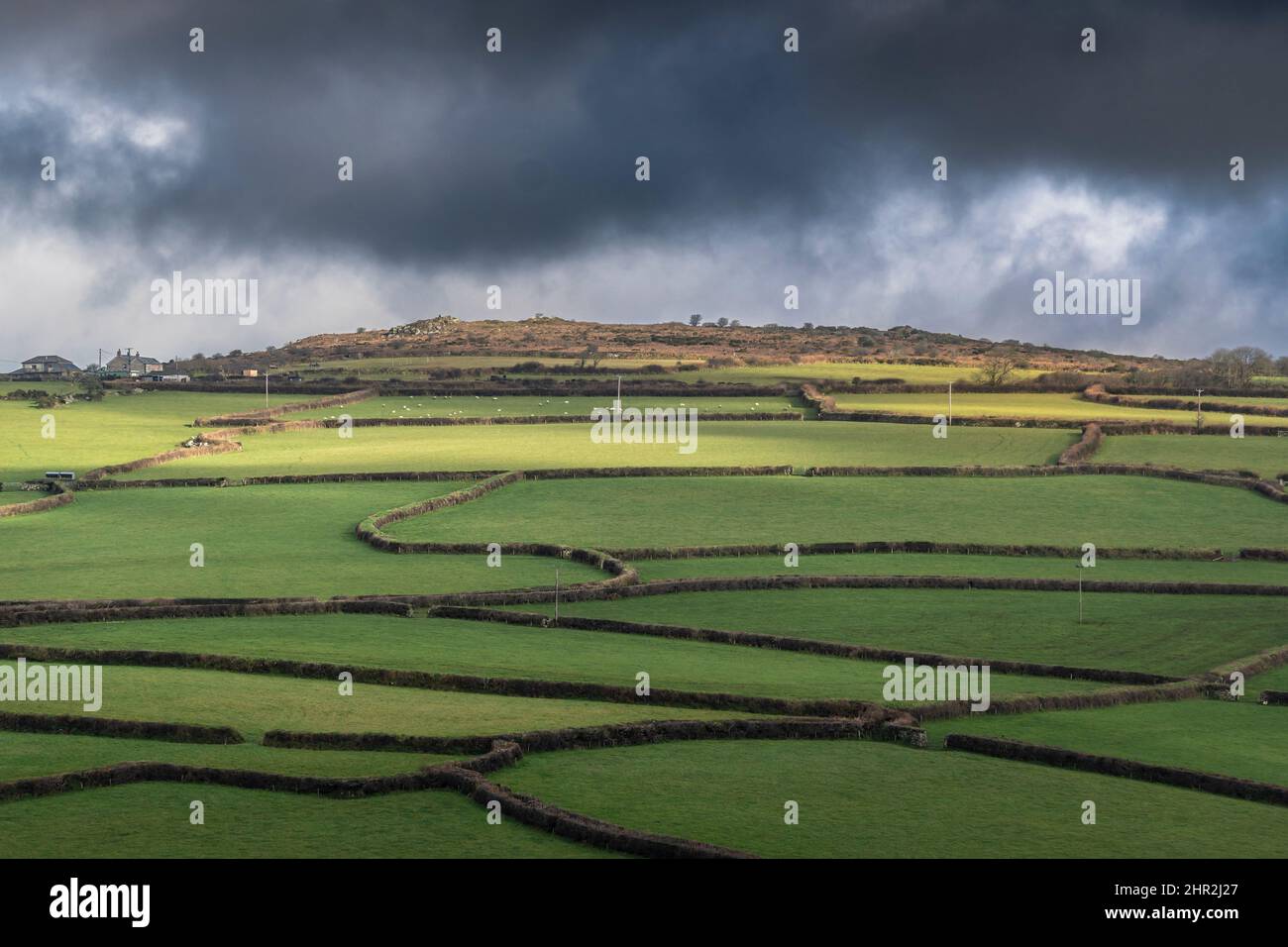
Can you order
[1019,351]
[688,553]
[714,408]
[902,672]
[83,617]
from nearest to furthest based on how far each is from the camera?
[902,672], [83,617], [688,553], [714,408], [1019,351]

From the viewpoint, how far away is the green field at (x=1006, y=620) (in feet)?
141

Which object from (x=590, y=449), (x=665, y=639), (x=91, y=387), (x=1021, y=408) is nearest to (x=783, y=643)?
(x=665, y=639)

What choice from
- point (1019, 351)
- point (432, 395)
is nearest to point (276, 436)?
point (432, 395)

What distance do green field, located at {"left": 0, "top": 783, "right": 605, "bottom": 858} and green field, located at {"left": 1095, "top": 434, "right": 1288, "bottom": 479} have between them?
209ft

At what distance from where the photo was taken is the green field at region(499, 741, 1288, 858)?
966 inches

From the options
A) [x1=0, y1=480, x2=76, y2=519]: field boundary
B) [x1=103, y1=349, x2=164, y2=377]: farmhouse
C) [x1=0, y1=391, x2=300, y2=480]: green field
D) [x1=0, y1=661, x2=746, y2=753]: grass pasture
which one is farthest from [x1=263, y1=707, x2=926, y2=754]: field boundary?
[x1=103, y1=349, x2=164, y2=377]: farmhouse

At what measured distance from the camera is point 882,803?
27.0 metres

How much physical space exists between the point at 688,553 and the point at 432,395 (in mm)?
73609

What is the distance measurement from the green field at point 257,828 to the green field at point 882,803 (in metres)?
1.98

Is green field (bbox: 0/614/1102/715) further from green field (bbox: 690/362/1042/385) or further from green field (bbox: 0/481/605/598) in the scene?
green field (bbox: 690/362/1042/385)

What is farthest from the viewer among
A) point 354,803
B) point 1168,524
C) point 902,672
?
point 1168,524

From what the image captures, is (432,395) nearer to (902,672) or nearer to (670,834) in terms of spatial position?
(902,672)

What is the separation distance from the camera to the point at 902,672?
39750 millimetres

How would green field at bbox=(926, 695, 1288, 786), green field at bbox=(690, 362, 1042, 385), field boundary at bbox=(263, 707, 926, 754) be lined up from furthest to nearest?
green field at bbox=(690, 362, 1042, 385) < field boundary at bbox=(263, 707, 926, 754) < green field at bbox=(926, 695, 1288, 786)
